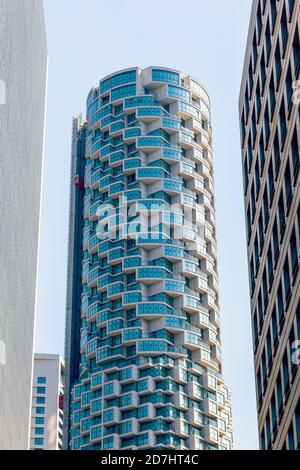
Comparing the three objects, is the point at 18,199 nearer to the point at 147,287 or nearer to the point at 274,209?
the point at 274,209

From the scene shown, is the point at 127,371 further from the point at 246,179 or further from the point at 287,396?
the point at 287,396

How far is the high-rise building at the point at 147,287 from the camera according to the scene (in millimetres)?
169250

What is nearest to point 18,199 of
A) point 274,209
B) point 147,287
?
point 274,209

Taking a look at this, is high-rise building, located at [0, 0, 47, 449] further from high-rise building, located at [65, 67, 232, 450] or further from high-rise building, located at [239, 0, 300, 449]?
high-rise building, located at [65, 67, 232, 450]

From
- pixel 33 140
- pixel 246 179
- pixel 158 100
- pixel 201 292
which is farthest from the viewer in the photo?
pixel 158 100

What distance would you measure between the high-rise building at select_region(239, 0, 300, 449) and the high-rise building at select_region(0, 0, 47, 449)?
20846 mm

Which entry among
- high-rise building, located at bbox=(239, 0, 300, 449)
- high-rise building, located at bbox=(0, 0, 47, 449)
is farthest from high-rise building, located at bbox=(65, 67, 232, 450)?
high-rise building, located at bbox=(239, 0, 300, 449)

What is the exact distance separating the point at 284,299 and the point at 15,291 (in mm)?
41632

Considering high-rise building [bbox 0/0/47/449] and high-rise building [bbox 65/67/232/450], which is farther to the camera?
high-rise building [bbox 65/67/232/450]

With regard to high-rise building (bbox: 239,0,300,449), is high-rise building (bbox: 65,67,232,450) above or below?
above

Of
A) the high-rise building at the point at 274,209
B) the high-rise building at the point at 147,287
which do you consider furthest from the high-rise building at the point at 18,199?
the high-rise building at the point at 147,287

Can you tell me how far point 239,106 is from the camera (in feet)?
302

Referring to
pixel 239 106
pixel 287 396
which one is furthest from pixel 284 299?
pixel 239 106

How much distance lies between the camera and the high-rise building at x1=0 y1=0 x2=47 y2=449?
3551 inches
